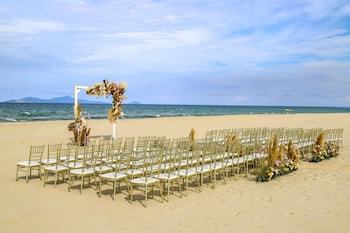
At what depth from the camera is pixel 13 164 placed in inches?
420

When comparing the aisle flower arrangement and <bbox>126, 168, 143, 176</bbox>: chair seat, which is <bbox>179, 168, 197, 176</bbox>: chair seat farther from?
the aisle flower arrangement

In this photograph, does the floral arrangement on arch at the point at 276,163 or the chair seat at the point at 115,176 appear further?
the floral arrangement on arch at the point at 276,163

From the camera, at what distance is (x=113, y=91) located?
15.1 metres

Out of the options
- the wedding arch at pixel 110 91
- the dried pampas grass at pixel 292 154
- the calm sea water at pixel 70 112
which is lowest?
the calm sea water at pixel 70 112

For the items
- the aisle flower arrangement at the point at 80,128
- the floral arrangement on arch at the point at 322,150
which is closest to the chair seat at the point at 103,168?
the aisle flower arrangement at the point at 80,128

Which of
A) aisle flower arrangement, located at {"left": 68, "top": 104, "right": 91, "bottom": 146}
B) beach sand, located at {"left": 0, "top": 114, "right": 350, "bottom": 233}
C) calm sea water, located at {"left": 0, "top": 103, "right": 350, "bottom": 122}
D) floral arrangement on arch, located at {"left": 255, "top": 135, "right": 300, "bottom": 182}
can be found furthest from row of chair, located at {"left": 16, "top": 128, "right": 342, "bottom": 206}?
calm sea water, located at {"left": 0, "top": 103, "right": 350, "bottom": 122}

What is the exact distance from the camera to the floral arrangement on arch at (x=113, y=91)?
48.9 ft

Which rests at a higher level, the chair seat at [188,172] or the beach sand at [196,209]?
the chair seat at [188,172]

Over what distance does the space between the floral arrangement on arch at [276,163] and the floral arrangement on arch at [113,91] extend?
7.91 metres

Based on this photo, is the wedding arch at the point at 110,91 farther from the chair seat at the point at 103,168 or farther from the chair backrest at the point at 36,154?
the chair seat at the point at 103,168

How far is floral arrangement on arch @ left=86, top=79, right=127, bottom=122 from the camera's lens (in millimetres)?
14914

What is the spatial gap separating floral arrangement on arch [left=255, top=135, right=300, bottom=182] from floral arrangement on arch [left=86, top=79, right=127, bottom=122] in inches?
311

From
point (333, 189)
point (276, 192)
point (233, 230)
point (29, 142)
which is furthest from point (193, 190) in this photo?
point (29, 142)

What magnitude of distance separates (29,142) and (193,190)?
11.2 metres
